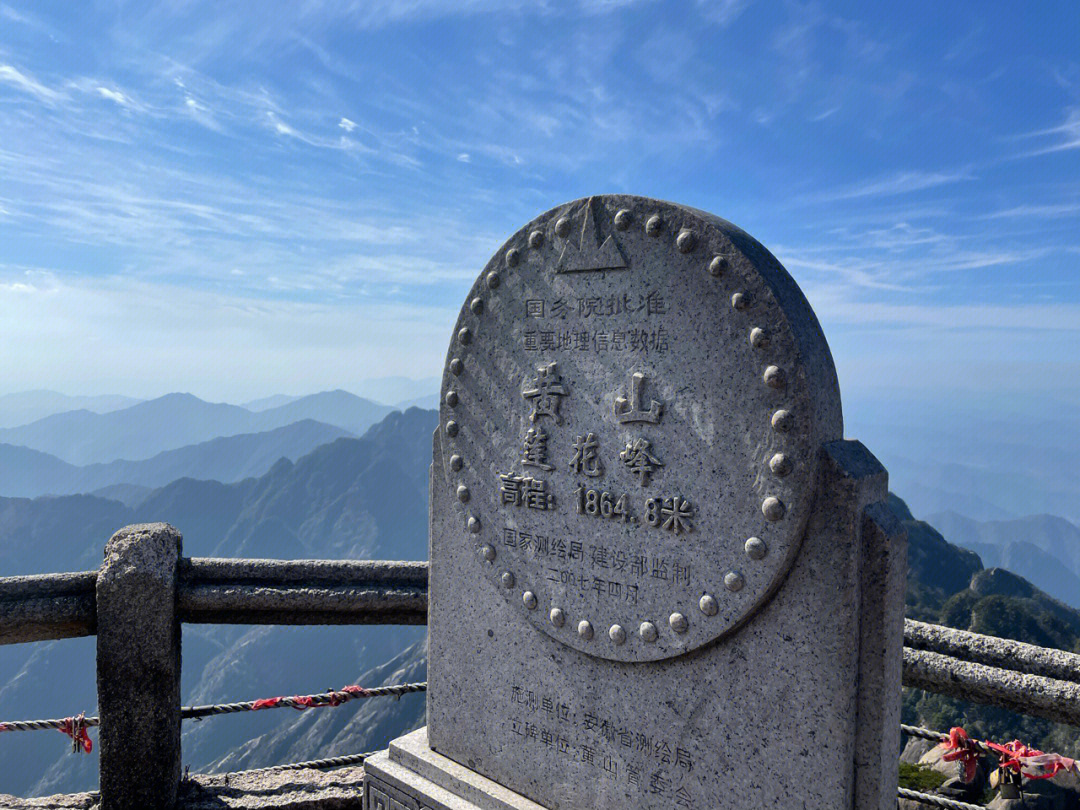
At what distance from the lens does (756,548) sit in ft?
7.36

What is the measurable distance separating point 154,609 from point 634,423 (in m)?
2.43

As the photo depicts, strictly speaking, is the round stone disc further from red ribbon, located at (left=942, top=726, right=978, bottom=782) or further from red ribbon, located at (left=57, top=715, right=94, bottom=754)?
red ribbon, located at (left=57, top=715, right=94, bottom=754)

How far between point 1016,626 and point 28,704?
432ft

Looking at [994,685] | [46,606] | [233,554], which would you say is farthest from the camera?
[233,554]

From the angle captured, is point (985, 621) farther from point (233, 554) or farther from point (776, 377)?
point (233, 554)

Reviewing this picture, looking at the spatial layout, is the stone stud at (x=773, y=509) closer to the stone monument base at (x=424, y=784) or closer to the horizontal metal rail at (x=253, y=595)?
the stone monument base at (x=424, y=784)

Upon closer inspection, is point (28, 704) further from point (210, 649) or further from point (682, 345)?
point (682, 345)

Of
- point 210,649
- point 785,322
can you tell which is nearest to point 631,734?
point 785,322

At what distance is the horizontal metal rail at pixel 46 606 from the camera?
133 inches

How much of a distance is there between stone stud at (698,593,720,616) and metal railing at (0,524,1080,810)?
1.77m

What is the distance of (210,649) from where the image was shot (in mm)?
138125

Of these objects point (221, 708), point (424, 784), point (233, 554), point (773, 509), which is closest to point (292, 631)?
point (233, 554)

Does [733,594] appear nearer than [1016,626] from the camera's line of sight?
Yes

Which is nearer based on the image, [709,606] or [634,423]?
[709,606]
